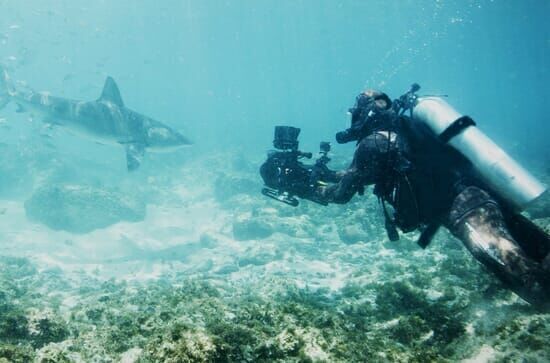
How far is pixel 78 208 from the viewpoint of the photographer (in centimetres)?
1845

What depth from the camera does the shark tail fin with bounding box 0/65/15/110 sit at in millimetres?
15023

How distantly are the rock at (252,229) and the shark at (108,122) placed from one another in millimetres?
4623

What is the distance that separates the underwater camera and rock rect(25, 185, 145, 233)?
16132 millimetres

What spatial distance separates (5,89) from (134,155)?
25.4ft

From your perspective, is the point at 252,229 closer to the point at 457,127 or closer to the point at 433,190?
the point at 433,190

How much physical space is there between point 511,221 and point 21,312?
225 inches

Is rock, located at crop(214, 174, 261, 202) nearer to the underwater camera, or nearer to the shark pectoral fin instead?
the shark pectoral fin

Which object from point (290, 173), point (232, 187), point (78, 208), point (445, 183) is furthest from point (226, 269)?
point (232, 187)

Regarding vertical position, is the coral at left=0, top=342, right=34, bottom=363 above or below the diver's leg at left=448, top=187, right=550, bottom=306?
below

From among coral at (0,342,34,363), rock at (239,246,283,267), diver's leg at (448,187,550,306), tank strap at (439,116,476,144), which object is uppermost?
tank strap at (439,116,476,144)

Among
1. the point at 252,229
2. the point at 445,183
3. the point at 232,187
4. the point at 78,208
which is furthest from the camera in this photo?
the point at 232,187

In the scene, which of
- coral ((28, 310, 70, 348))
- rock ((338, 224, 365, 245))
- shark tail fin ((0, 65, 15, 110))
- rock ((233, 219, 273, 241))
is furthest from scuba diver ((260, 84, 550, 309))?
shark tail fin ((0, 65, 15, 110))

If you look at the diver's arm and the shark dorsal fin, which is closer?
A: the diver's arm

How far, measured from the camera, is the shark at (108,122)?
13.5 m
